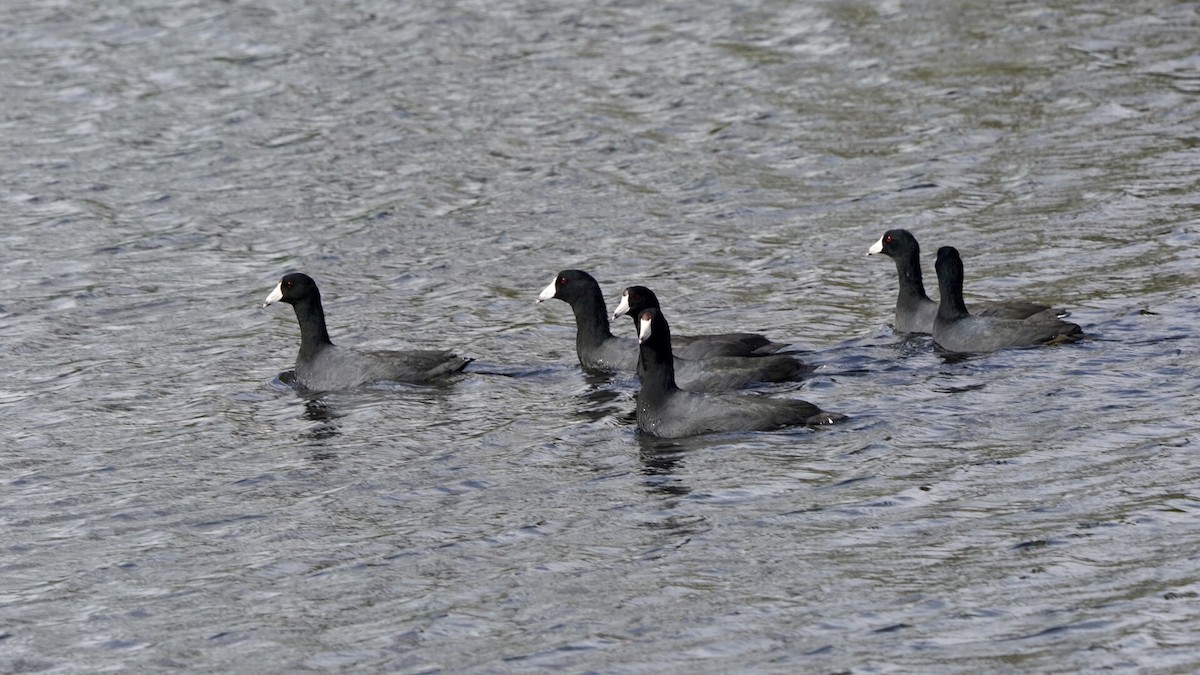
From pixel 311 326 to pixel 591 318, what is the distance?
2454mm

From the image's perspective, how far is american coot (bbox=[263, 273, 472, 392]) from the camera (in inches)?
612

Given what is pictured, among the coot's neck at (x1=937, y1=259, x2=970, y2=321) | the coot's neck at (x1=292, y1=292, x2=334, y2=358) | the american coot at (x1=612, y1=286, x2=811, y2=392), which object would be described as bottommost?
the american coot at (x1=612, y1=286, x2=811, y2=392)

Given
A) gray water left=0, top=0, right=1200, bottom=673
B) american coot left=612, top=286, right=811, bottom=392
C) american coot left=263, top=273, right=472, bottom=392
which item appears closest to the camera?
gray water left=0, top=0, right=1200, bottom=673

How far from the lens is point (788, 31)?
28.1 m

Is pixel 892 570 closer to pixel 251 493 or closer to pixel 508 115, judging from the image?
pixel 251 493

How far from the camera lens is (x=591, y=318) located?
16.3 metres

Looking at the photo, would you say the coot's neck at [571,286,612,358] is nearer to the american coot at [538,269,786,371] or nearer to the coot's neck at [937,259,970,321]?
the american coot at [538,269,786,371]

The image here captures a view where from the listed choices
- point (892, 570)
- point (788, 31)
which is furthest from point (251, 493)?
point (788, 31)

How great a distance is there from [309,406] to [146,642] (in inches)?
196

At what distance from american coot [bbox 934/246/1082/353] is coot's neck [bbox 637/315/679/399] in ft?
9.67

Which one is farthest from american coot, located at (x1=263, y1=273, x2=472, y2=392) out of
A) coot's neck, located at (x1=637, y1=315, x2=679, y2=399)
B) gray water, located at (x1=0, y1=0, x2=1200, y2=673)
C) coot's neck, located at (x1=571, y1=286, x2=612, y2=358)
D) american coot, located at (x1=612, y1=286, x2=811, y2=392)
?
coot's neck, located at (x1=637, y1=315, x2=679, y2=399)

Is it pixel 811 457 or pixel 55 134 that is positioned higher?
pixel 55 134

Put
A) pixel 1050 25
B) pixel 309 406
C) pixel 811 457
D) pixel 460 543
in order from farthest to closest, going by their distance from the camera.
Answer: pixel 1050 25 < pixel 309 406 < pixel 811 457 < pixel 460 543

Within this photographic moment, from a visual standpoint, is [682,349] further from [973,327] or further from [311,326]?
[311,326]
